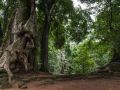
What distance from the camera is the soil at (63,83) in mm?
8562

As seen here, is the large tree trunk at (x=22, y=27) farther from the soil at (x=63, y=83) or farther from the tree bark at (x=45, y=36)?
the tree bark at (x=45, y=36)

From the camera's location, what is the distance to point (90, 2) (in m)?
14.1

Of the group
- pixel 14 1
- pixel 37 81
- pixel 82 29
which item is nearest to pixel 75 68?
pixel 82 29

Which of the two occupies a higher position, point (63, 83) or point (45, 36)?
point (45, 36)

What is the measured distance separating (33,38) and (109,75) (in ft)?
12.0

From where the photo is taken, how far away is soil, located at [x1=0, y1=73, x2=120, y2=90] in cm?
856

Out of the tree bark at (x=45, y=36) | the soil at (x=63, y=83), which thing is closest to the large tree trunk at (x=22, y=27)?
the soil at (x=63, y=83)

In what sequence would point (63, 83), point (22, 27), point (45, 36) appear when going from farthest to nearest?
point (45, 36), point (22, 27), point (63, 83)

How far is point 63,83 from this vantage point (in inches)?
360

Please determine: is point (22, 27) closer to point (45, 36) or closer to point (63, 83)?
point (45, 36)

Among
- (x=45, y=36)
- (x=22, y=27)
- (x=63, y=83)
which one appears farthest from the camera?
(x=45, y=36)

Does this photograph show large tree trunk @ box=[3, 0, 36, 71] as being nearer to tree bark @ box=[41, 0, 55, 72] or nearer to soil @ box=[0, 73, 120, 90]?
soil @ box=[0, 73, 120, 90]

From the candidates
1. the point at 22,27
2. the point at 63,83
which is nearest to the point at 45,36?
the point at 22,27

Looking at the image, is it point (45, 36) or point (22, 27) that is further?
point (45, 36)
